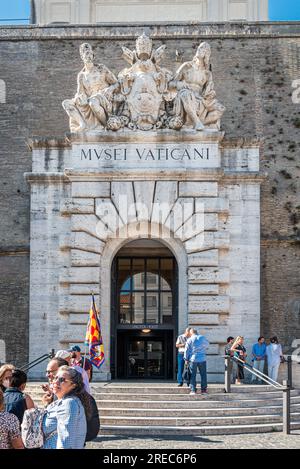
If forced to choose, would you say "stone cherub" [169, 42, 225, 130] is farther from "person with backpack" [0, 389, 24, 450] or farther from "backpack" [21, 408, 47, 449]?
"person with backpack" [0, 389, 24, 450]

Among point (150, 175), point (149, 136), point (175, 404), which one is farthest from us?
point (149, 136)

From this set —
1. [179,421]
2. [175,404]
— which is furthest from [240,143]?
[179,421]

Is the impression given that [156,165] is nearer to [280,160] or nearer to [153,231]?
[153,231]

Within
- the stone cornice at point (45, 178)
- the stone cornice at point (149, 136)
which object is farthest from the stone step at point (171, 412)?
the stone cornice at point (149, 136)

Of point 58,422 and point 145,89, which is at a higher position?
point 145,89

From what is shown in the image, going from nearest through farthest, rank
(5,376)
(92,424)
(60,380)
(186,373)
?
1. (60,380)
2. (92,424)
3. (5,376)
4. (186,373)

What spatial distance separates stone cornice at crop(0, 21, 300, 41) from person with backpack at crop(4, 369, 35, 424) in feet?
62.1

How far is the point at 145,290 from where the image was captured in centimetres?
2217

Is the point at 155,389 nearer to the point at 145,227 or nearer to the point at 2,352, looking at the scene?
the point at 145,227

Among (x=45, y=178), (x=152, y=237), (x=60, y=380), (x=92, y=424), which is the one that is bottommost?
(x=92, y=424)

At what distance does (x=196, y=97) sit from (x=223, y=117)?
16.1 ft

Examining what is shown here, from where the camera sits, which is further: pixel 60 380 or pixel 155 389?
pixel 155 389

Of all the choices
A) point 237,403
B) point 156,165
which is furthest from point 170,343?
point 237,403

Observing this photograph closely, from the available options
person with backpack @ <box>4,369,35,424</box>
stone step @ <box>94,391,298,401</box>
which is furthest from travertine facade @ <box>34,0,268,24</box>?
person with backpack @ <box>4,369,35,424</box>
